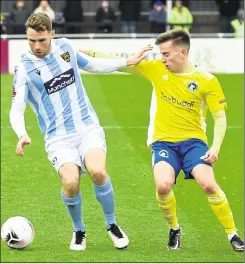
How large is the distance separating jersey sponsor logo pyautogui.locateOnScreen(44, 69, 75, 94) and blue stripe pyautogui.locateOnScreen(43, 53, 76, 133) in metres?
0.04

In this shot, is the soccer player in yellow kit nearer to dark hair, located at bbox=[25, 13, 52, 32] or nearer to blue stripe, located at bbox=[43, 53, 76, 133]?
blue stripe, located at bbox=[43, 53, 76, 133]

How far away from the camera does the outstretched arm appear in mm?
9094

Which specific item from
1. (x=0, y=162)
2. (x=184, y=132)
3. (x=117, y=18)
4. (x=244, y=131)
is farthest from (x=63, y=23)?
(x=184, y=132)

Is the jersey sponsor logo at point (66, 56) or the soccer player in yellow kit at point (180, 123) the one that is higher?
the jersey sponsor logo at point (66, 56)

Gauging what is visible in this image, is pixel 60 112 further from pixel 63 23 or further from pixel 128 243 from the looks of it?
pixel 63 23

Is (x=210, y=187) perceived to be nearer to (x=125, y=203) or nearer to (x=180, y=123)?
(x=180, y=123)

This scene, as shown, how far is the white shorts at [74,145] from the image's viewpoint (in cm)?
922

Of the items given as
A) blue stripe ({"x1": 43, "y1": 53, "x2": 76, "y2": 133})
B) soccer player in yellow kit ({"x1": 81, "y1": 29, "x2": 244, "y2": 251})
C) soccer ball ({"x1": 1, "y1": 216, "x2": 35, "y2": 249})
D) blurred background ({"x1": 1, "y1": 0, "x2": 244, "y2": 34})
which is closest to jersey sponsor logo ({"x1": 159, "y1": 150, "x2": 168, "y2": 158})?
soccer player in yellow kit ({"x1": 81, "y1": 29, "x2": 244, "y2": 251})

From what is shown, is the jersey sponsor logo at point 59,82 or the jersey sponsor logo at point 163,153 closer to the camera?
the jersey sponsor logo at point 59,82

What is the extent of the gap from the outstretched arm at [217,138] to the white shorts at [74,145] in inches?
40.9

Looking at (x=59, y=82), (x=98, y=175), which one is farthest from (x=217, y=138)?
(x=59, y=82)

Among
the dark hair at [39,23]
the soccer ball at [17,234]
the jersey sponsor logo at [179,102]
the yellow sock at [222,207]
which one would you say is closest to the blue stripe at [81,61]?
the dark hair at [39,23]

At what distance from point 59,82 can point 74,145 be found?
627mm

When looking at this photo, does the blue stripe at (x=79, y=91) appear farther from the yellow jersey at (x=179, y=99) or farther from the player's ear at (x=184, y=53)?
the player's ear at (x=184, y=53)
